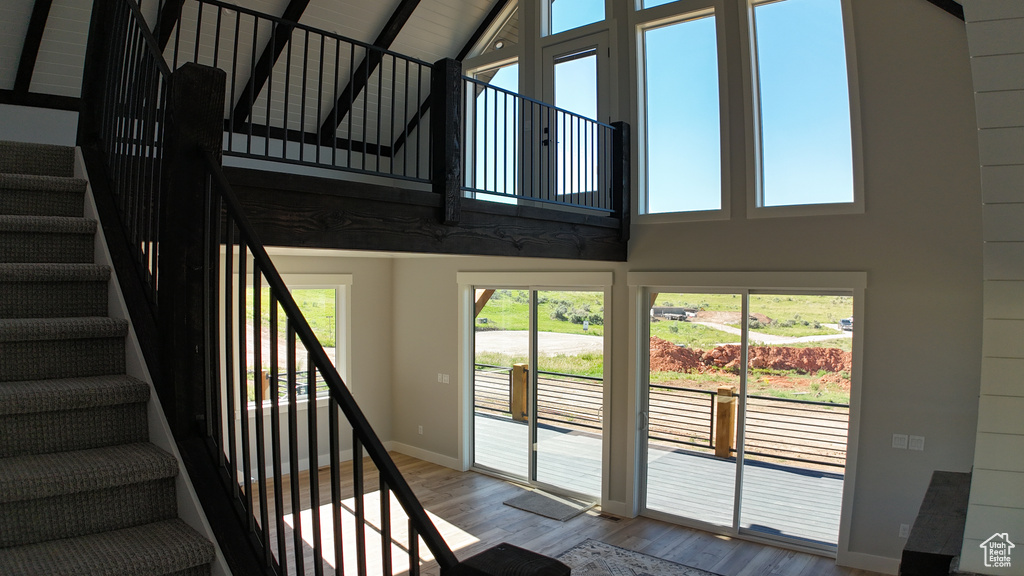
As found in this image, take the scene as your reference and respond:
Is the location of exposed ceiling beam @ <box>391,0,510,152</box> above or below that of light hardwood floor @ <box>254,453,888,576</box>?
above

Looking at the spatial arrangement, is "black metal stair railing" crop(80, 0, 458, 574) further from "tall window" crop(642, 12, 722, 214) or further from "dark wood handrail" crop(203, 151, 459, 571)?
"tall window" crop(642, 12, 722, 214)

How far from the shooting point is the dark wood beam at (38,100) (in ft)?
18.0

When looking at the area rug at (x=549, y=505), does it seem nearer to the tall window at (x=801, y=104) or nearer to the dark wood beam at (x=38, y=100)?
the tall window at (x=801, y=104)

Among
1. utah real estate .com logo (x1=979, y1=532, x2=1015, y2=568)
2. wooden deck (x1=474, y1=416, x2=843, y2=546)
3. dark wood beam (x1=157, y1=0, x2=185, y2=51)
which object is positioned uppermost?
dark wood beam (x1=157, y1=0, x2=185, y2=51)

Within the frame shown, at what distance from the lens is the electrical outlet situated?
4.83m

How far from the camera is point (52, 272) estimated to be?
206cm

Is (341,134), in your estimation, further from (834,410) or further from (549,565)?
(549,565)

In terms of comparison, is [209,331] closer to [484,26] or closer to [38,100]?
[38,100]

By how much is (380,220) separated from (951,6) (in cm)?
419

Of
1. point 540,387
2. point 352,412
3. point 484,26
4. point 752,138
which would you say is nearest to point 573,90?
point 484,26

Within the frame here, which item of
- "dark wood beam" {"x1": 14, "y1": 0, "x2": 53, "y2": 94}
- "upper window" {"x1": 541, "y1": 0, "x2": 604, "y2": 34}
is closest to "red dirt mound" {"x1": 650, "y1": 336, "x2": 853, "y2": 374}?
"upper window" {"x1": 541, "y1": 0, "x2": 604, "y2": 34}

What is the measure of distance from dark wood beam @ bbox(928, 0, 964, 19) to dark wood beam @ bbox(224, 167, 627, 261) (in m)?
2.96

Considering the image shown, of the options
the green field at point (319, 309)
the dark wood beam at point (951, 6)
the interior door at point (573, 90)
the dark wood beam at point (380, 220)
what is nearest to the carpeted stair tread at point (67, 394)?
the dark wood beam at point (380, 220)

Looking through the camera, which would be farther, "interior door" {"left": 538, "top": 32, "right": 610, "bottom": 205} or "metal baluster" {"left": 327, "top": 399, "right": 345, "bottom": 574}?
"interior door" {"left": 538, "top": 32, "right": 610, "bottom": 205}
